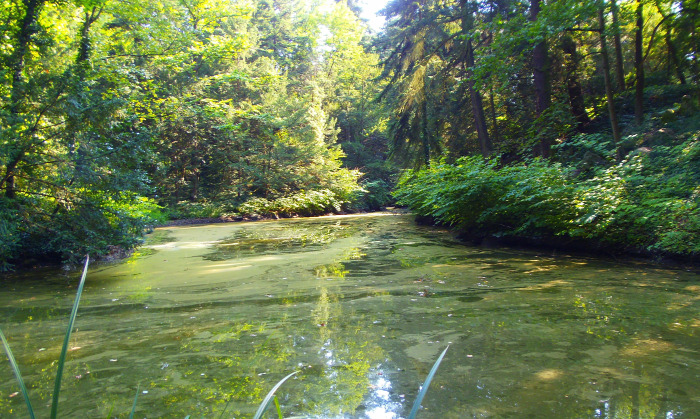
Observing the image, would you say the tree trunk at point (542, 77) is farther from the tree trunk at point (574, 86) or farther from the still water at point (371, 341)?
the still water at point (371, 341)

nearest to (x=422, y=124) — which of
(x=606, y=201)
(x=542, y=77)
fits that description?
(x=542, y=77)

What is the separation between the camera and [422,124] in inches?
606

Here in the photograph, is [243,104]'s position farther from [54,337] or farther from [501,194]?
[54,337]

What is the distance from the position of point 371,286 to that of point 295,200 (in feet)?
54.2

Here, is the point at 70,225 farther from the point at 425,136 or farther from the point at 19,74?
the point at 425,136

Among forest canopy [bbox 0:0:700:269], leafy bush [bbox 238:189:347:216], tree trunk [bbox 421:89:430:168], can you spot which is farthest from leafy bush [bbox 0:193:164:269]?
leafy bush [bbox 238:189:347:216]

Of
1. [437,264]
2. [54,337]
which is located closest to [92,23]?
[54,337]

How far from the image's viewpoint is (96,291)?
4957mm

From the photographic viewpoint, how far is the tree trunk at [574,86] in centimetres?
1121

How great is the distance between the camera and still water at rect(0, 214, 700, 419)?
7.01ft

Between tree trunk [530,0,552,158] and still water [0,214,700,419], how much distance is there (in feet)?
16.4

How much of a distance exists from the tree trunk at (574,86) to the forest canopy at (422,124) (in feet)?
0.13

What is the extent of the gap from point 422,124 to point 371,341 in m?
13.3

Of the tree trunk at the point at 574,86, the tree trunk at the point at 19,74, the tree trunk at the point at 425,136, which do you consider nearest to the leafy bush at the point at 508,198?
the tree trunk at the point at 574,86
